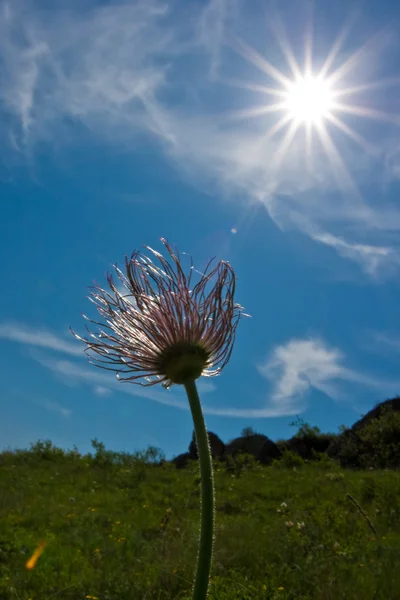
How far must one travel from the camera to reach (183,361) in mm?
1698

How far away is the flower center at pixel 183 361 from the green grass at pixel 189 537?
3.37 metres

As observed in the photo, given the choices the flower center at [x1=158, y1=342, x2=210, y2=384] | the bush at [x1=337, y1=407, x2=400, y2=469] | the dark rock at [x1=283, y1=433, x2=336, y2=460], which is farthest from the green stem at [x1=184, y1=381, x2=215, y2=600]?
the dark rock at [x1=283, y1=433, x2=336, y2=460]

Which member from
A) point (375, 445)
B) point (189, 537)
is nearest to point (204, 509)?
point (189, 537)

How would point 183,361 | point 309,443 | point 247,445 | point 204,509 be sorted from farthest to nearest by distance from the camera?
point 309,443, point 247,445, point 183,361, point 204,509

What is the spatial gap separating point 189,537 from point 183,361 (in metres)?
6.40

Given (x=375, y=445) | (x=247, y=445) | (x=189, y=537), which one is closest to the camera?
(x=189, y=537)

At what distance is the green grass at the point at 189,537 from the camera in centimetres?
532

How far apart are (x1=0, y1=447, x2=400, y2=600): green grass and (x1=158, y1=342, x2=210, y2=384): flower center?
337 centimetres

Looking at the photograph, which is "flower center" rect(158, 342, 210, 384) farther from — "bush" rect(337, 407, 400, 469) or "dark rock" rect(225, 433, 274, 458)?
"dark rock" rect(225, 433, 274, 458)

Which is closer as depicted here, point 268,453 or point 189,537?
point 189,537

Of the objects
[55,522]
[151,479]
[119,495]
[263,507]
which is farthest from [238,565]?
[151,479]

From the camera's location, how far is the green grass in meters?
5.32

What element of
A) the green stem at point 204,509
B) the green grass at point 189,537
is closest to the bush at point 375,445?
the green grass at point 189,537

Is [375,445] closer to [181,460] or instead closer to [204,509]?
[181,460]
